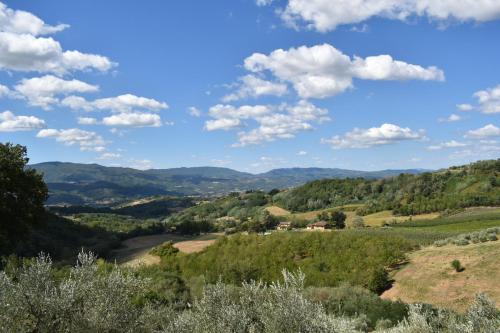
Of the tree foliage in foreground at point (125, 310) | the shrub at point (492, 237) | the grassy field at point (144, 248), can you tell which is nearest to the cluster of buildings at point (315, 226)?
the grassy field at point (144, 248)

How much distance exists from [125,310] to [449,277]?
4012 cm

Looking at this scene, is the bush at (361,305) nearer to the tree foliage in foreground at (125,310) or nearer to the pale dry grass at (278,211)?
the tree foliage in foreground at (125,310)

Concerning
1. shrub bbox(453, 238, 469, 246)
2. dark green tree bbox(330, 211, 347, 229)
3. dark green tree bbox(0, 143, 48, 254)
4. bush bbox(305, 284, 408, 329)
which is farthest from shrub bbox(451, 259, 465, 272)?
dark green tree bbox(330, 211, 347, 229)

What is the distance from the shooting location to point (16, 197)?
39688 millimetres

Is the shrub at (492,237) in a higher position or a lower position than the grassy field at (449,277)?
higher

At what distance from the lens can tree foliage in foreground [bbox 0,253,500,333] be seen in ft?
34.0

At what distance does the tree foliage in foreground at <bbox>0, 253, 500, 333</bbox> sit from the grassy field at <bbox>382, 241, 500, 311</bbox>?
30.3 meters

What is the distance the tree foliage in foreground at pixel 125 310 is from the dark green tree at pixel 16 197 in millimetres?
29561

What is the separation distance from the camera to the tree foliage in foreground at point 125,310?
10367mm

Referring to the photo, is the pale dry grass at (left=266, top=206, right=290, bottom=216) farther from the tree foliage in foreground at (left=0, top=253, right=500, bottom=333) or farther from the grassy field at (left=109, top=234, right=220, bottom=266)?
the tree foliage in foreground at (left=0, top=253, right=500, bottom=333)

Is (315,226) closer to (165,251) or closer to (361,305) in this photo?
(165,251)

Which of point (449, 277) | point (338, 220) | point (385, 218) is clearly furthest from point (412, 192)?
point (449, 277)

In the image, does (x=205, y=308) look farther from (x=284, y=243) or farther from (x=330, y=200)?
(x=330, y=200)

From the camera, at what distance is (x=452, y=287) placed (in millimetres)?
41938
